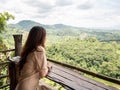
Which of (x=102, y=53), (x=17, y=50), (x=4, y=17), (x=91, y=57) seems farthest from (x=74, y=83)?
(x=102, y=53)

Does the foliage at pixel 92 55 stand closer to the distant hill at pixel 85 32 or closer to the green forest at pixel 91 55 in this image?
the green forest at pixel 91 55

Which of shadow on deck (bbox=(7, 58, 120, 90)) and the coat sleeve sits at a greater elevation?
the coat sleeve

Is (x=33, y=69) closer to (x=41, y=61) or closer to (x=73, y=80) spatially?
(x=41, y=61)

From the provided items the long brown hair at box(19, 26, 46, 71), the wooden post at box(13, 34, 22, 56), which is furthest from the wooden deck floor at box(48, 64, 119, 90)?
the wooden post at box(13, 34, 22, 56)

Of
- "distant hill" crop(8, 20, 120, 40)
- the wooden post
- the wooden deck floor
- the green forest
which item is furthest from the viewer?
"distant hill" crop(8, 20, 120, 40)

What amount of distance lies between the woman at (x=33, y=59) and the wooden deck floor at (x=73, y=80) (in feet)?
1.22

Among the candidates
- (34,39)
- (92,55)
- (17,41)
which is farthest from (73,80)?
(92,55)

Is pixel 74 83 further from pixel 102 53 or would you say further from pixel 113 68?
pixel 102 53

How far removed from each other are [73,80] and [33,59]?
2.07ft

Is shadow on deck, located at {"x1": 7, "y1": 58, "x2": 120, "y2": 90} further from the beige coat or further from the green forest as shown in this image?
the green forest

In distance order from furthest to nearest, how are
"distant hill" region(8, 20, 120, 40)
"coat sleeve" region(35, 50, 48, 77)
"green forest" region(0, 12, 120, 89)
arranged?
"distant hill" region(8, 20, 120, 40) → "green forest" region(0, 12, 120, 89) → "coat sleeve" region(35, 50, 48, 77)

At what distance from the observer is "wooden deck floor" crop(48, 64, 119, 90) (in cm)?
215

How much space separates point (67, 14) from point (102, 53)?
1739 inches

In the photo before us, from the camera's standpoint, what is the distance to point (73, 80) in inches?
95.2
